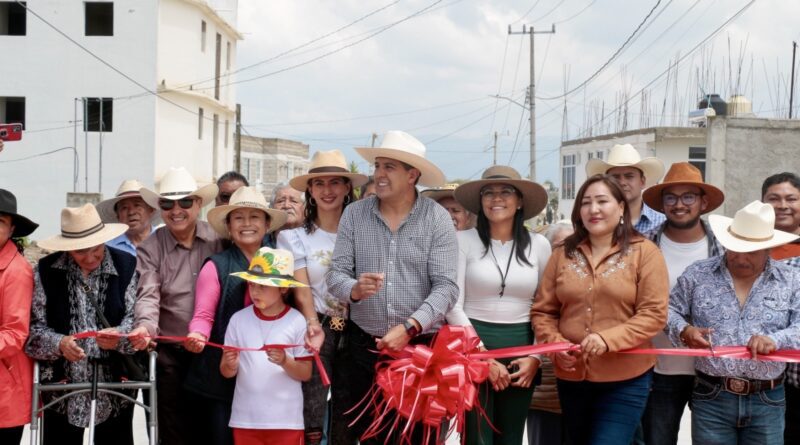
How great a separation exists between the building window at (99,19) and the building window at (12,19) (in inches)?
98.7

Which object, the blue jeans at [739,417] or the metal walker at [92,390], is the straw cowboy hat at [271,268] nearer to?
the metal walker at [92,390]

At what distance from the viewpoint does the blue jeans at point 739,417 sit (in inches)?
190

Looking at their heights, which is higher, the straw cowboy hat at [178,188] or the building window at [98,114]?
the building window at [98,114]

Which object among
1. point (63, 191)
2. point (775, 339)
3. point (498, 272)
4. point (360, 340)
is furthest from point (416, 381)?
point (63, 191)

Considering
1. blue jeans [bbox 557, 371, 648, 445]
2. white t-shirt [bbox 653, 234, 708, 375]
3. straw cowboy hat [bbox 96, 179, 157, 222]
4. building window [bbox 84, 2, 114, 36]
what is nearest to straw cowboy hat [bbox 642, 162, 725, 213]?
white t-shirt [bbox 653, 234, 708, 375]

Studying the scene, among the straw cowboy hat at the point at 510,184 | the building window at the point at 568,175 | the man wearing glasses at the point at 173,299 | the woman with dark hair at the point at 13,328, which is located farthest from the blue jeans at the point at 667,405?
the building window at the point at 568,175

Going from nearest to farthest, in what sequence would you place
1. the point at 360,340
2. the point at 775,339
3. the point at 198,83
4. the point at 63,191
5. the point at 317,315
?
the point at 775,339
the point at 360,340
the point at 317,315
the point at 63,191
the point at 198,83

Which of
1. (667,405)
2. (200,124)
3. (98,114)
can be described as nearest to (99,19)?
(98,114)

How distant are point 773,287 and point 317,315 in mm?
2687

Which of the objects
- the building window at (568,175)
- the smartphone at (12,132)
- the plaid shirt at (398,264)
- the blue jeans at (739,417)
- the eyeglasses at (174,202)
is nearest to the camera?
the blue jeans at (739,417)

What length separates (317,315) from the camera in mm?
5566

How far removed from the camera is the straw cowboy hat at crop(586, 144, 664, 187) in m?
6.62

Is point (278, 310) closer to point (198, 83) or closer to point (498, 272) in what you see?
point (498, 272)

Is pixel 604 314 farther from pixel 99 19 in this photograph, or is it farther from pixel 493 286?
pixel 99 19
